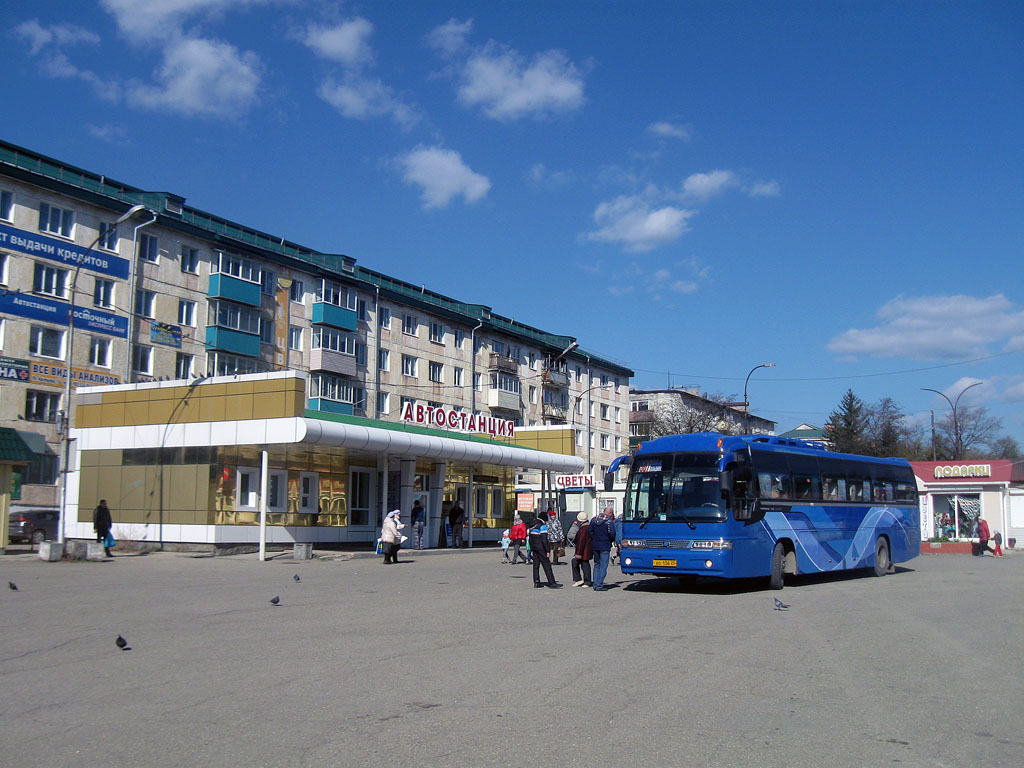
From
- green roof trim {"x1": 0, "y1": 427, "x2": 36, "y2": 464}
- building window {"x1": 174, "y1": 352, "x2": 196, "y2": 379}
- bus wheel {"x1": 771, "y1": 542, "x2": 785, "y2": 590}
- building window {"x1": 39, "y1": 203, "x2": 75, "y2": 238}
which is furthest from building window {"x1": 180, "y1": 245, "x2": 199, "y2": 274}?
bus wheel {"x1": 771, "y1": 542, "x2": 785, "y2": 590}

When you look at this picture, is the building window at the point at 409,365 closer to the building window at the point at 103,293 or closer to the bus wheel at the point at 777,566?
the building window at the point at 103,293

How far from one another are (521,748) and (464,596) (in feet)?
36.5

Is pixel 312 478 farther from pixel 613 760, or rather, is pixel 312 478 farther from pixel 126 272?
pixel 613 760

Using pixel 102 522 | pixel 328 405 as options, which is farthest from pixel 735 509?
pixel 328 405

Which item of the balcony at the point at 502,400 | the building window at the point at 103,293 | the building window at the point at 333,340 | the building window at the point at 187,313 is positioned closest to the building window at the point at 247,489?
the building window at the point at 103,293

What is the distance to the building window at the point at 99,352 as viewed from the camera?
137 ft

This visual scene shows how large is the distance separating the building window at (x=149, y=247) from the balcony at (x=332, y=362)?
1096cm

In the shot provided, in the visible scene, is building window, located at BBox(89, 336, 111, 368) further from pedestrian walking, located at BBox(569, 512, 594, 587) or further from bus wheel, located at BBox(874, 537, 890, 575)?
bus wheel, located at BBox(874, 537, 890, 575)

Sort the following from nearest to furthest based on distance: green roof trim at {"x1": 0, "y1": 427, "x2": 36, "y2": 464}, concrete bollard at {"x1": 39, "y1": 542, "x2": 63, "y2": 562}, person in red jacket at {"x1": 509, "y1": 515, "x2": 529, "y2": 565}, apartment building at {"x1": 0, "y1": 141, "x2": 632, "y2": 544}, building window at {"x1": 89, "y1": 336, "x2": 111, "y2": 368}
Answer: concrete bollard at {"x1": 39, "y1": 542, "x2": 63, "y2": 562} < green roof trim at {"x1": 0, "y1": 427, "x2": 36, "y2": 464} < person in red jacket at {"x1": 509, "y1": 515, "x2": 529, "y2": 565} < apartment building at {"x1": 0, "y1": 141, "x2": 632, "y2": 544} < building window at {"x1": 89, "y1": 336, "x2": 111, "y2": 368}

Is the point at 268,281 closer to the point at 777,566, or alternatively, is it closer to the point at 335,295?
the point at 335,295

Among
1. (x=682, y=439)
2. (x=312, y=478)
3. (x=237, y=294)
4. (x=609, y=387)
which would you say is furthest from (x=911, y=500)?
(x=609, y=387)

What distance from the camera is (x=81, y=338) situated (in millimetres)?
41250

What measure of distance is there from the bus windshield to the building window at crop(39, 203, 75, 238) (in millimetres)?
32503

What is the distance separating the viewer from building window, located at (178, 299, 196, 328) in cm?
4603
